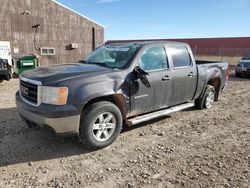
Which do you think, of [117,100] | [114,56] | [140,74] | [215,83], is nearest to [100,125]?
[117,100]

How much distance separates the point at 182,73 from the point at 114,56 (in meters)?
1.57

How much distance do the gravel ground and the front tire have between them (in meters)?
0.17

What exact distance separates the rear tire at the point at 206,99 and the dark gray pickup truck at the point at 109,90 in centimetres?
83

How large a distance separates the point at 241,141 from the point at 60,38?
1570cm

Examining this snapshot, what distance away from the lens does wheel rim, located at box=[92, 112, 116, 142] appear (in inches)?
168

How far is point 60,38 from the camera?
59.6 ft

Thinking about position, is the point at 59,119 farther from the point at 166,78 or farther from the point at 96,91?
the point at 166,78

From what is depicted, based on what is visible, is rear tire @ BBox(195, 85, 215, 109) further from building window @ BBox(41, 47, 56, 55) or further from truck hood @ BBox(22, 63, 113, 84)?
building window @ BBox(41, 47, 56, 55)

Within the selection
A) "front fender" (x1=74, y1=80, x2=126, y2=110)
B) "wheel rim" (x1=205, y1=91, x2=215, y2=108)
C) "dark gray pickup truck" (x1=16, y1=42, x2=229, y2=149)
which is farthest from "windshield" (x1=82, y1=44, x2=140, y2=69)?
"wheel rim" (x1=205, y1=91, x2=215, y2=108)

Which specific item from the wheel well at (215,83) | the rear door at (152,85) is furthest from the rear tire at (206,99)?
the rear door at (152,85)

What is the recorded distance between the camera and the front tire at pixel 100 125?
13.4 ft

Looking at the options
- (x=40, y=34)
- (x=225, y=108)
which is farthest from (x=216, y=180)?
(x=40, y=34)

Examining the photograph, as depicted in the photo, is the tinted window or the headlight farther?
the tinted window

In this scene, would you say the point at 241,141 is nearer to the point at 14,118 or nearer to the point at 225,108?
the point at 225,108
